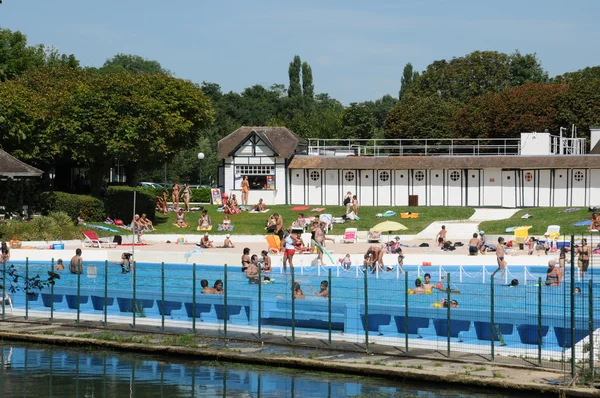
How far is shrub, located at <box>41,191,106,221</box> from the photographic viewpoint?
4481 cm

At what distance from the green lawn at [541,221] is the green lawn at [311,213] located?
3.01 m

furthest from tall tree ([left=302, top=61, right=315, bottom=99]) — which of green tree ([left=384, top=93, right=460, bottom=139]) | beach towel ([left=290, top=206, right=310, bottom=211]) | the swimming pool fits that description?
the swimming pool

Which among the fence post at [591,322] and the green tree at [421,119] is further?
the green tree at [421,119]

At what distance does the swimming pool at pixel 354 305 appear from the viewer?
18250 millimetres

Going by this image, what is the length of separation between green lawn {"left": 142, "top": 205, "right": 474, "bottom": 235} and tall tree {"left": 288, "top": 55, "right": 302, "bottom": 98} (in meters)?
74.7

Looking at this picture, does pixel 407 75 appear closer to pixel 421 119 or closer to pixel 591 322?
pixel 421 119

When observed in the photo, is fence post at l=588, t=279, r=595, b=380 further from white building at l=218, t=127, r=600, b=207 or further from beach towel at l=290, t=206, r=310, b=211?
white building at l=218, t=127, r=600, b=207

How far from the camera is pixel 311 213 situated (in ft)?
164

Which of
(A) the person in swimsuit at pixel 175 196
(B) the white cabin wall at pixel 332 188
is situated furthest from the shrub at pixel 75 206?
(B) the white cabin wall at pixel 332 188

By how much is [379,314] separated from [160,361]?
178 inches

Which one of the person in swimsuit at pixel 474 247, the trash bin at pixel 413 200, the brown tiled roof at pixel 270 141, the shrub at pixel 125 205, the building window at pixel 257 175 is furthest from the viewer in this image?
the brown tiled roof at pixel 270 141

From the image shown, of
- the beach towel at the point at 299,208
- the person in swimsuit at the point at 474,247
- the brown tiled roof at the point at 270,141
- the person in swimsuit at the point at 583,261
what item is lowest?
the person in swimsuit at the point at 474,247

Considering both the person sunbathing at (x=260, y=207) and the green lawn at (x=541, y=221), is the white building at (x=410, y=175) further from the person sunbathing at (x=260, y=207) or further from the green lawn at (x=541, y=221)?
the person sunbathing at (x=260, y=207)

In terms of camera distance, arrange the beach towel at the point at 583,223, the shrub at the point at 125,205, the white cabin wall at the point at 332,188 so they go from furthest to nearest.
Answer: the white cabin wall at the point at 332,188, the shrub at the point at 125,205, the beach towel at the point at 583,223
